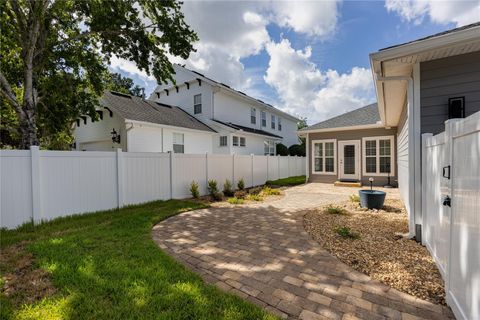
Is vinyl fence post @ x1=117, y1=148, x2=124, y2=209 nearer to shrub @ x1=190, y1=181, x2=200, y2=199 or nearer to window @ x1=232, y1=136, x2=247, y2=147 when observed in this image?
shrub @ x1=190, y1=181, x2=200, y2=199

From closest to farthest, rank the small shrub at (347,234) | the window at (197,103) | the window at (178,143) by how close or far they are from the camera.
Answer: the small shrub at (347,234) < the window at (178,143) < the window at (197,103)

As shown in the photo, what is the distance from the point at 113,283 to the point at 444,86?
233 inches

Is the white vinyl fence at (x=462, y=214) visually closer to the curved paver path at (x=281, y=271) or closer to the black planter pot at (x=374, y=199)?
the curved paver path at (x=281, y=271)

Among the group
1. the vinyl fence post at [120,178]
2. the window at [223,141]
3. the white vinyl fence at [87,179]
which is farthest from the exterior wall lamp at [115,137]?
the window at [223,141]

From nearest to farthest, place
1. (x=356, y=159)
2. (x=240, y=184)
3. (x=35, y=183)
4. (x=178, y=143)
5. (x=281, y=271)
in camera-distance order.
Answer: (x=281, y=271) → (x=35, y=183) → (x=240, y=184) → (x=356, y=159) → (x=178, y=143)

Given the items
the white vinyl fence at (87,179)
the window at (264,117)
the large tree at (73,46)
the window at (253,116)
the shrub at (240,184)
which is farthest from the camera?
the window at (264,117)

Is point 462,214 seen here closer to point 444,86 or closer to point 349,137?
point 444,86

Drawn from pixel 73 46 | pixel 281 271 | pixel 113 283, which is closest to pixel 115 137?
pixel 73 46

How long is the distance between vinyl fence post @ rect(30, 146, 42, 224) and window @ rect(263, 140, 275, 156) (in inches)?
606

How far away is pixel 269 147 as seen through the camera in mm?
19875

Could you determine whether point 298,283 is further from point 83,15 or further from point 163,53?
point 83,15

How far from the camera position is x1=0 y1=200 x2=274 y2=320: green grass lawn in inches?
91.0

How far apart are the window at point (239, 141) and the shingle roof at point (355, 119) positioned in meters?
4.66

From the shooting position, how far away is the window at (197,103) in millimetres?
16580
